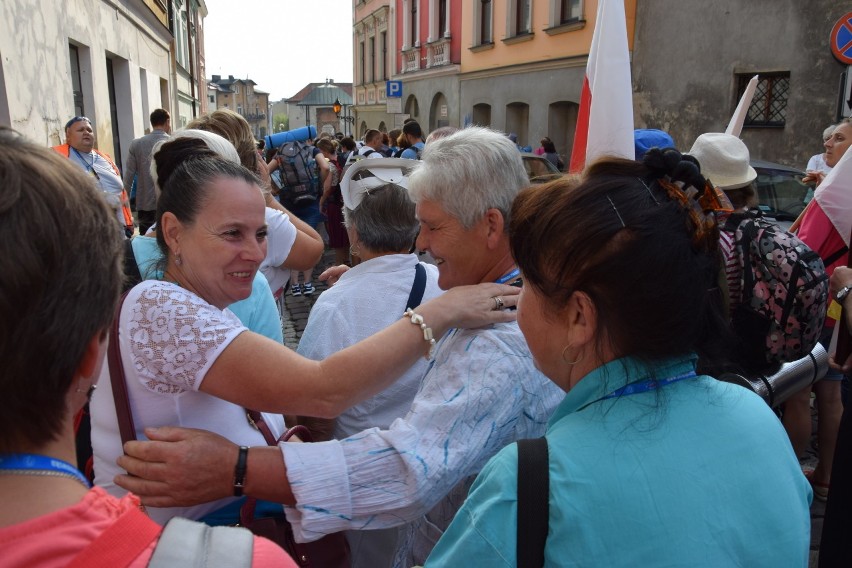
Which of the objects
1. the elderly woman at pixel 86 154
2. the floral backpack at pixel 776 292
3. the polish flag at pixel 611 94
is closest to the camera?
the polish flag at pixel 611 94

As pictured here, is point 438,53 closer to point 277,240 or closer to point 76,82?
point 76,82

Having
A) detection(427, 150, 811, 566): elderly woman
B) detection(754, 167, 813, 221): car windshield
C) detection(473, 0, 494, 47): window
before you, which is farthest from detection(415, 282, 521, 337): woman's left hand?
detection(473, 0, 494, 47): window

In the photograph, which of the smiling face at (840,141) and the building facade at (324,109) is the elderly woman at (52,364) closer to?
the smiling face at (840,141)

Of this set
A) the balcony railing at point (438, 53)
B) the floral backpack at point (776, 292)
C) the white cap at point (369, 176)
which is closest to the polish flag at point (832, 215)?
the floral backpack at point (776, 292)

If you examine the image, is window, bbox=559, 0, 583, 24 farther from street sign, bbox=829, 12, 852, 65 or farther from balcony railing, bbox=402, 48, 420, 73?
balcony railing, bbox=402, 48, 420, 73

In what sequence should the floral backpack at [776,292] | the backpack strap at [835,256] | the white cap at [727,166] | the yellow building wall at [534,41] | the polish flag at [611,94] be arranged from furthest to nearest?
the yellow building wall at [534,41]
the backpack strap at [835,256]
the white cap at [727,166]
the floral backpack at [776,292]
the polish flag at [611,94]

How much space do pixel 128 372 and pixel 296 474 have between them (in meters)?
0.45

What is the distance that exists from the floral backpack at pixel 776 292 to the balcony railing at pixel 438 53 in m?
22.5

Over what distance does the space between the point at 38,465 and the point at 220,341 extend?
68cm

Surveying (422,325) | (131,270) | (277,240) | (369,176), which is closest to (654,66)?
(277,240)

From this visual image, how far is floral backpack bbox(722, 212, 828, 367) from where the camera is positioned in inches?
106

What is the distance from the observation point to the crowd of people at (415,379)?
2.59 ft

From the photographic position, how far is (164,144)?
2.26 m

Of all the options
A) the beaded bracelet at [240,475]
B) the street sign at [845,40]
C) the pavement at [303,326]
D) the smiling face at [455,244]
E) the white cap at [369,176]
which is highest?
the street sign at [845,40]
